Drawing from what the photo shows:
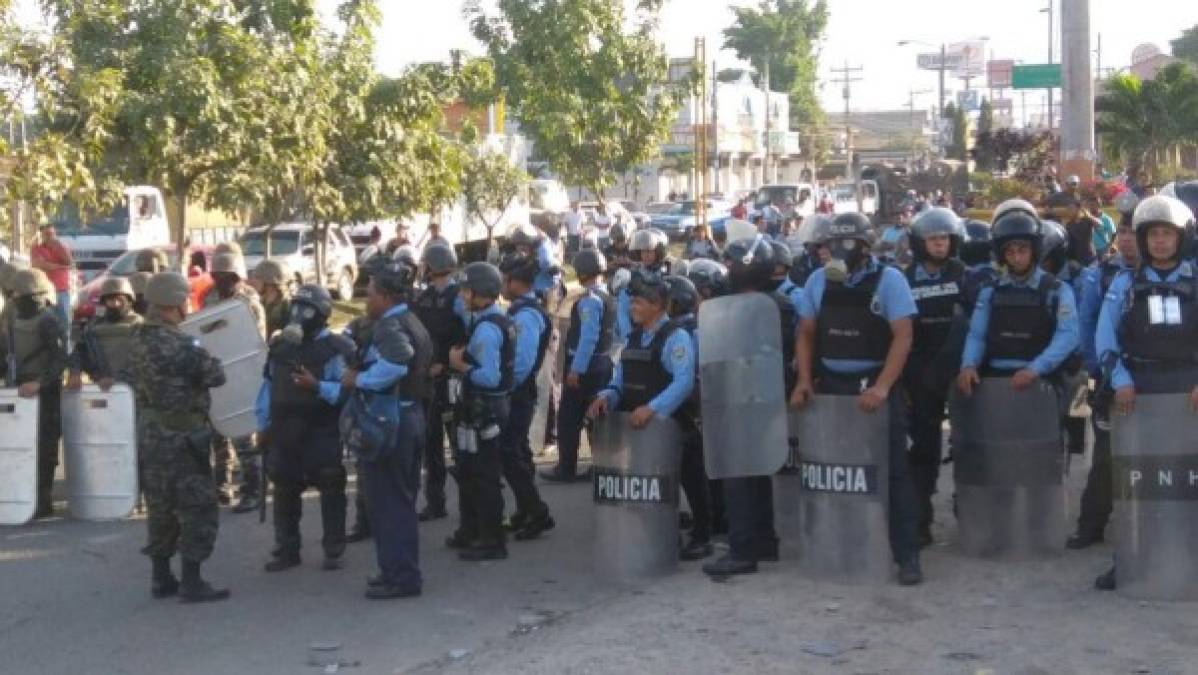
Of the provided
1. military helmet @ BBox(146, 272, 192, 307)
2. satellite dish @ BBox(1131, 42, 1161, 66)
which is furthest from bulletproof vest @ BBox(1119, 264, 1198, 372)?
satellite dish @ BBox(1131, 42, 1161, 66)

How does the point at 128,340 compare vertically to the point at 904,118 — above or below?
below

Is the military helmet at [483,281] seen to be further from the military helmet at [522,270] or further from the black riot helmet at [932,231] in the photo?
the black riot helmet at [932,231]

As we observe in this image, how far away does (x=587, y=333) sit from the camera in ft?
38.2

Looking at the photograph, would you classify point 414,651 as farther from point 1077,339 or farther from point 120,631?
point 1077,339

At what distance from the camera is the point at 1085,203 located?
16.1 metres

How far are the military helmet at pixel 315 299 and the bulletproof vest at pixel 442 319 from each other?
1.00 metres

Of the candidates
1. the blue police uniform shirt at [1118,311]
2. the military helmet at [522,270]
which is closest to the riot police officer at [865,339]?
the blue police uniform shirt at [1118,311]

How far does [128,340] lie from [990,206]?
26.3 m

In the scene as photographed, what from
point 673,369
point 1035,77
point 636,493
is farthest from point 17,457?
point 1035,77

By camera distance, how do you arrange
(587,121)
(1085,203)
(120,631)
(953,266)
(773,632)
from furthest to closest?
(587,121)
(1085,203)
(953,266)
(120,631)
(773,632)

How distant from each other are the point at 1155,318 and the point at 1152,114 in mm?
34813

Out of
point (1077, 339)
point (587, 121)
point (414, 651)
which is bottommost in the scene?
point (414, 651)

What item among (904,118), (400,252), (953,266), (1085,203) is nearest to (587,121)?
(1085,203)

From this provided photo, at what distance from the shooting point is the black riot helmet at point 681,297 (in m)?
9.16
